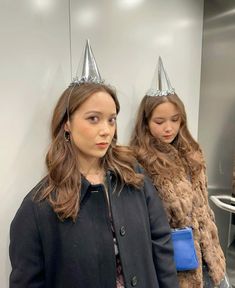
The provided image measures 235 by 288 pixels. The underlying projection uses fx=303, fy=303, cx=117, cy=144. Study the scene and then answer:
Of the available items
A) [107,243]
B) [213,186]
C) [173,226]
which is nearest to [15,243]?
[107,243]

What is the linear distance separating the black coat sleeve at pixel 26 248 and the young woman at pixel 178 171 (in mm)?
566

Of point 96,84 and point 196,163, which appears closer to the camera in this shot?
point 96,84

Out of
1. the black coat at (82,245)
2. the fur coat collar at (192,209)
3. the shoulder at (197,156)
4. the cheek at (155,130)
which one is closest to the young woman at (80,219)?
the black coat at (82,245)

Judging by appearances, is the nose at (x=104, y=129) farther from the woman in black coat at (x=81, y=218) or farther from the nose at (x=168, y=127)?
the nose at (x=168, y=127)

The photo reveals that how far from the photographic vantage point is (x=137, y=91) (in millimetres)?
1511

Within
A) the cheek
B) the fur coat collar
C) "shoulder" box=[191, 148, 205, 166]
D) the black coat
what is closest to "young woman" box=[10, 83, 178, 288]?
the black coat

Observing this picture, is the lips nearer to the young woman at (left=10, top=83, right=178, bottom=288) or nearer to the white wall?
the young woman at (left=10, top=83, right=178, bottom=288)

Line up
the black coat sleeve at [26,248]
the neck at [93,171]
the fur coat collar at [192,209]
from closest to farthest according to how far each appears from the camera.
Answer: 1. the black coat sleeve at [26,248]
2. the neck at [93,171]
3. the fur coat collar at [192,209]

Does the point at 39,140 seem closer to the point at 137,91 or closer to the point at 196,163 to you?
the point at 137,91

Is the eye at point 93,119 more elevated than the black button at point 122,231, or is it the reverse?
the eye at point 93,119

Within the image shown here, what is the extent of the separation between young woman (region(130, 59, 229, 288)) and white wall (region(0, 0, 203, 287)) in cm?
12

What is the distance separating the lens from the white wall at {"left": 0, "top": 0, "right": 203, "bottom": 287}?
102 centimetres

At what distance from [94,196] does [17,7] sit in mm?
685

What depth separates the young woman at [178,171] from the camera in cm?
134
